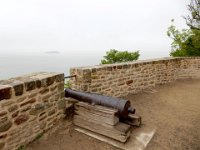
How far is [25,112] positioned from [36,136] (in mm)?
605

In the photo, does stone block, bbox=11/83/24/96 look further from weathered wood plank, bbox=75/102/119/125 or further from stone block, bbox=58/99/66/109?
weathered wood plank, bbox=75/102/119/125

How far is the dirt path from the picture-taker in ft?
12.1

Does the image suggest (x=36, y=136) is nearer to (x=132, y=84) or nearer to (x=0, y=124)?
(x=0, y=124)

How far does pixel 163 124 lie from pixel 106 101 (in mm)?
1620

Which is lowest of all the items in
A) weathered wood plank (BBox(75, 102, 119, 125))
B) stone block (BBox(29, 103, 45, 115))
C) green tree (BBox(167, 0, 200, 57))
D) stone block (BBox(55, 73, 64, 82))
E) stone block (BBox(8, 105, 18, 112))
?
weathered wood plank (BBox(75, 102, 119, 125))

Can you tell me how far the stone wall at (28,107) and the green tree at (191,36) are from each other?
13426 millimetres

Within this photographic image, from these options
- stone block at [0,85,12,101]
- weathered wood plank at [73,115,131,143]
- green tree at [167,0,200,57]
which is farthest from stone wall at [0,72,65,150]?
green tree at [167,0,200,57]

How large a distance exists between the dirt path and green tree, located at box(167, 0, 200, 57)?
8.33 m

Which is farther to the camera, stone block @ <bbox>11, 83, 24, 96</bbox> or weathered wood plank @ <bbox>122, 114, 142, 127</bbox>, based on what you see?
weathered wood plank @ <bbox>122, 114, 142, 127</bbox>

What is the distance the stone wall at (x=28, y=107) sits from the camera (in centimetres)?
301

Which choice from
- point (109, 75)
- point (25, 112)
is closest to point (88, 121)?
point (25, 112)

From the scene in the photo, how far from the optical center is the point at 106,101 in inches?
162

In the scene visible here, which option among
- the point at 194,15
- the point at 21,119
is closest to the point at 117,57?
the point at 194,15

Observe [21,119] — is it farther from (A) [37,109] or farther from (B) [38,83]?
(B) [38,83]
